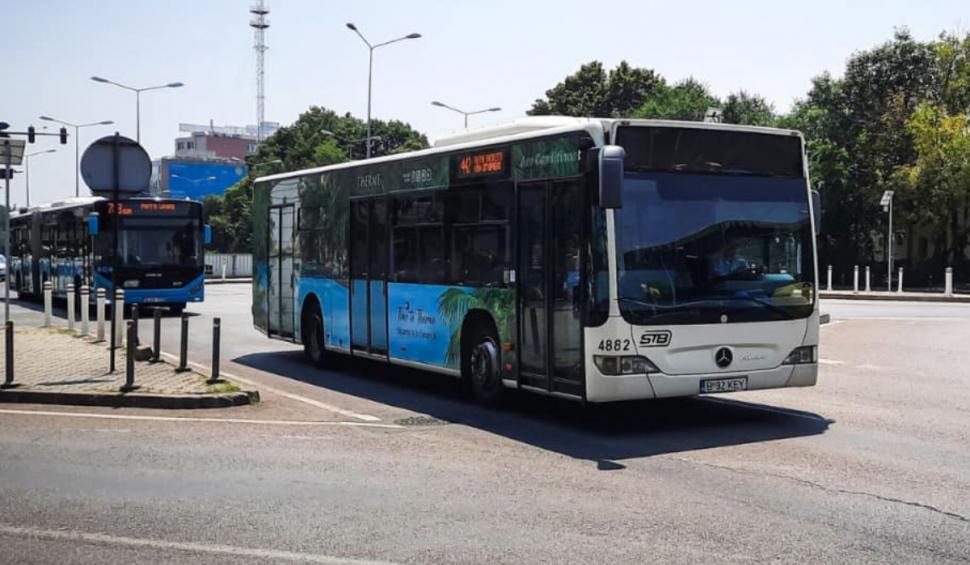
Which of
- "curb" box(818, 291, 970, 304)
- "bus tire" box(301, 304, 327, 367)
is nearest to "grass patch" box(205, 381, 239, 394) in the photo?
"bus tire" box(301, 304, 327, 367)

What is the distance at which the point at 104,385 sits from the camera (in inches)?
534

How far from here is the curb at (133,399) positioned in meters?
→ 12.5

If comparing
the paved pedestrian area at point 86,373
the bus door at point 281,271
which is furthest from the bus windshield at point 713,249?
the bus door at point 281,271

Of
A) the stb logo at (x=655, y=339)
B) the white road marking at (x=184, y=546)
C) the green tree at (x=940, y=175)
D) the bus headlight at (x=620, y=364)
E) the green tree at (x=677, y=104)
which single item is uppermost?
the green tree at (x=677, y=104)

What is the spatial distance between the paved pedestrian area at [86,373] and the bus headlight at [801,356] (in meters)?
6.27

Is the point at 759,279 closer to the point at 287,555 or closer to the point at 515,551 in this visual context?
the point at 515,551

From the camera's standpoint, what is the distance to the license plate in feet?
35.0

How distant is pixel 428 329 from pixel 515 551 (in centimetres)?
735

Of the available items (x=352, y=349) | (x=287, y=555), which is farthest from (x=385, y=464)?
(x=352, y=349)

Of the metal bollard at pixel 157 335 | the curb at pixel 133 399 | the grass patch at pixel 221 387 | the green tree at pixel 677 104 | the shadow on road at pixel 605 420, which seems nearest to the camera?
the shadow on road at pixel 605 420

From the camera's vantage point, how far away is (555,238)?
1107 cm

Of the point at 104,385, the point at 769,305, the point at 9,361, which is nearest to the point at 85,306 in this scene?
the point at 9,361

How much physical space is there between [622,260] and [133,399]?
5.93 meters

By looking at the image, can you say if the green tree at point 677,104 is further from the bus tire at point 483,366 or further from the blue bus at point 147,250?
the bus tire at point 483,366
